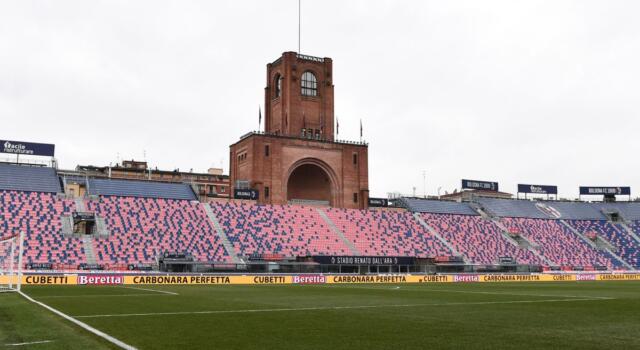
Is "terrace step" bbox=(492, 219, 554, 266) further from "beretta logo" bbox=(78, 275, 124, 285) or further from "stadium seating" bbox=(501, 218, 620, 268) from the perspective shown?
"beretta logo" bbox=(78, 275, 124, 285)

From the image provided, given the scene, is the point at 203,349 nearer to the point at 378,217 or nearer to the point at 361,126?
the point at 378,217

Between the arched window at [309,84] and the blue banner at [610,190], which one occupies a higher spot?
the arched window at [309,84]

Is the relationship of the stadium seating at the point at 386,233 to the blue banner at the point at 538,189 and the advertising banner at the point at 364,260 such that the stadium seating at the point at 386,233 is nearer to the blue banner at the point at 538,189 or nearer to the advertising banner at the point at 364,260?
the advertising banner at the point at 364,260

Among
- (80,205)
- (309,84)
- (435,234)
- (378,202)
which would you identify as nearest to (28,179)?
(80,205)

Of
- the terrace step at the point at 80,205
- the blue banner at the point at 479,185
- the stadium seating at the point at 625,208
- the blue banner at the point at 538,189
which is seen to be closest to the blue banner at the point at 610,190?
the stadium seating at the point at 625,208

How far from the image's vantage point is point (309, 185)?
99.5 metres

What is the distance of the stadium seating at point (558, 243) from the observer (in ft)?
299

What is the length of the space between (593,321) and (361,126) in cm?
8472

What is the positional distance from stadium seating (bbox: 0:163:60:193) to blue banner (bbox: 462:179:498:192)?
68476 mm

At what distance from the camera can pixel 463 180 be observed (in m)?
114

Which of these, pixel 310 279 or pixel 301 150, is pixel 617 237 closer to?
pixel 301 150

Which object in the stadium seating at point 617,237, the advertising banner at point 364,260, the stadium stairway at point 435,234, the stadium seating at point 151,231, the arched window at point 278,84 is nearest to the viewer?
the stadium seating at point 151,231

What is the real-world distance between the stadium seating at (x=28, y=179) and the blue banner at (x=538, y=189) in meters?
78.2

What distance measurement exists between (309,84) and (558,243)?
4542 cm
